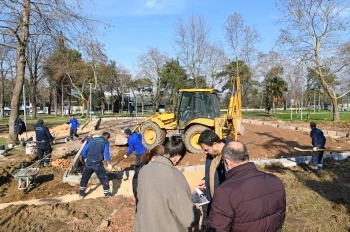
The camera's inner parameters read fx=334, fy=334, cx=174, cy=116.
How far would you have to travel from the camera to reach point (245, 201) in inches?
91.6

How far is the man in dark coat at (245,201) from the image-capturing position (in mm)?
2332

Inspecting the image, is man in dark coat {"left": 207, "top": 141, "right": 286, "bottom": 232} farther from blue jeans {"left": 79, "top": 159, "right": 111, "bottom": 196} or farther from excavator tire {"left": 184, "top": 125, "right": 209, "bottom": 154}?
excavator tire {"left": 184, "top": 125, "right": 209, "bottom": 154}

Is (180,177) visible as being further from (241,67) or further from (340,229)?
(241,67)

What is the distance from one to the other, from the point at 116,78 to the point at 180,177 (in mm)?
54183

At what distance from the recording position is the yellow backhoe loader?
38.8 ft

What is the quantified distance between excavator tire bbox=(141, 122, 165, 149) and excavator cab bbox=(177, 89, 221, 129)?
0.91m

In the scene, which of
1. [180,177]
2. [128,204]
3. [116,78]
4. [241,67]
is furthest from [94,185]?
[116,78]

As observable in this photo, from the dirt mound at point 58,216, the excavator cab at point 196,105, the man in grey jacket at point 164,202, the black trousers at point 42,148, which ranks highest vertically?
the excavator cab at point 196,105

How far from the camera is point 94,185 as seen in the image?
27.2ft

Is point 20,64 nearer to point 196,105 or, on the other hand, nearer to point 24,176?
point 196,105

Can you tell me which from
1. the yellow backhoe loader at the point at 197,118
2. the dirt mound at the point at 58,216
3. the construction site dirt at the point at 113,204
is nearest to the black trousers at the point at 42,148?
the construction site dirt at the point at 113,204

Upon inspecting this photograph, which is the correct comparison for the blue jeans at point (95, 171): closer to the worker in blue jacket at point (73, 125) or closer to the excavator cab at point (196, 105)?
the excavator cab at point (196, 105)

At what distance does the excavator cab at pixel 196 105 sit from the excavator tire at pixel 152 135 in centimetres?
91

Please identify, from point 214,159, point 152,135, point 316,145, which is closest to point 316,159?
point 316,145
